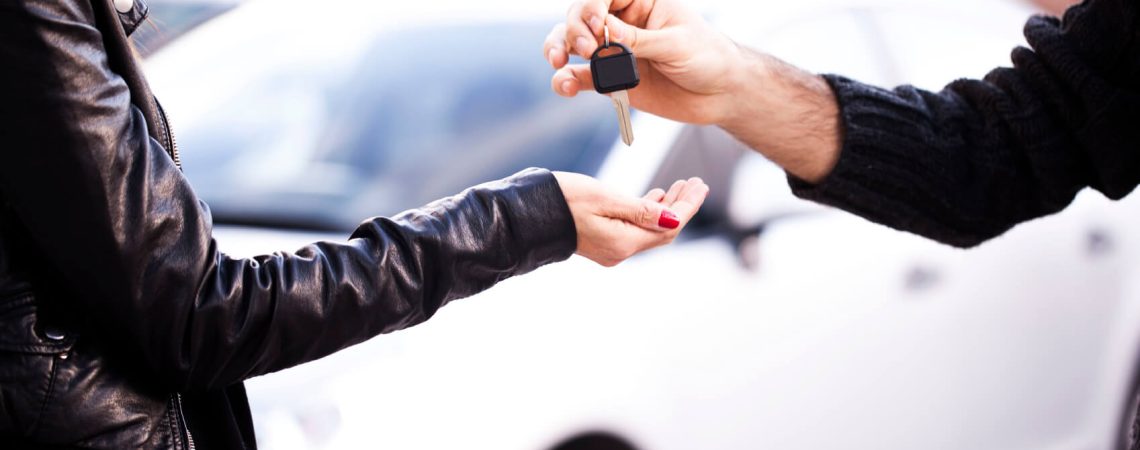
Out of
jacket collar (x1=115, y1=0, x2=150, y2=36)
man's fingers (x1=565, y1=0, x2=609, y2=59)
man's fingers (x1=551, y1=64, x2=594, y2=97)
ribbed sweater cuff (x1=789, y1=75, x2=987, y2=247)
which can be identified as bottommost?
ribbed sweater cuff (x1=789, y1=75, x2=987, y2=247)

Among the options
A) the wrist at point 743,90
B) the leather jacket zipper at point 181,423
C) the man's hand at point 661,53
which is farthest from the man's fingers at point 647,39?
the leather jacket zipper at point 181,423

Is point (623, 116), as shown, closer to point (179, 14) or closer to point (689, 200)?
point (689, 200)

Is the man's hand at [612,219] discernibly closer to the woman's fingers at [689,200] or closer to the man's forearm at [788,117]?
the woman's fingers at [689,200]

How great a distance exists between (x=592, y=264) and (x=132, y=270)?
1020 mm

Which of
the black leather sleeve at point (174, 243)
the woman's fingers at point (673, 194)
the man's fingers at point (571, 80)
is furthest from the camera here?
the man's fingers at point (571, 80)

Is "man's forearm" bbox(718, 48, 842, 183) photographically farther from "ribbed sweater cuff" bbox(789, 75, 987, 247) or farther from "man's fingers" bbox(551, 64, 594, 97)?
"man's fingers" bbox(551, 64, 594, 97)

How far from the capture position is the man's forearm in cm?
166

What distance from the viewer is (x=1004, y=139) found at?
1.66 meters

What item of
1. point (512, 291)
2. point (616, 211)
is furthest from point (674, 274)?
point (616, 211)

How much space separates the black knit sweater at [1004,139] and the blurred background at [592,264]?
41 cm

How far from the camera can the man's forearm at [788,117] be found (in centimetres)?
166

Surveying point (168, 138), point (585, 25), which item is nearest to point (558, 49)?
point (585, 25)

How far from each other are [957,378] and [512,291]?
1014mm

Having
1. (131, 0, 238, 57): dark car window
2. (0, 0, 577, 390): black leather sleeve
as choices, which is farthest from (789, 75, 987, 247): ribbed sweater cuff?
(131, 0, 238, 57): dark car window
